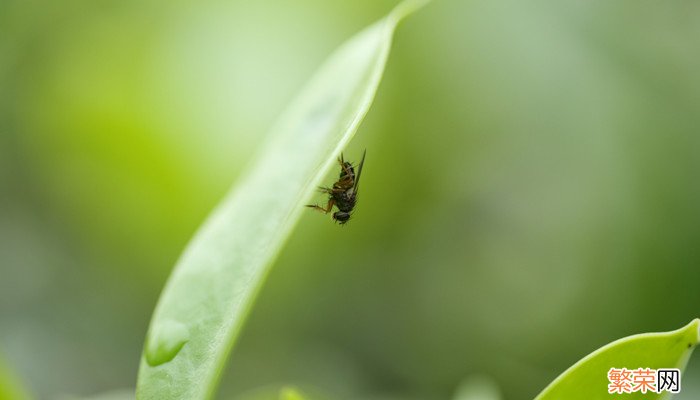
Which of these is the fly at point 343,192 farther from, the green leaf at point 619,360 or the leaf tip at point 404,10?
the green leaf at point 619,360

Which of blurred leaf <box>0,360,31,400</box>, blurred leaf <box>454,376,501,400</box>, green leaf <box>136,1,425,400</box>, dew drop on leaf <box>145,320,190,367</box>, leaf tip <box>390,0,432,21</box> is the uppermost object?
leaf tip <box>390,0,432,21</box>

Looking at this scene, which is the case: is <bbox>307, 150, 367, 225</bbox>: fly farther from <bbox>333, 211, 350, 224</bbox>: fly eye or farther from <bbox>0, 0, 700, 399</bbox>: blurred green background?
<bbox>0, 0, 700, 399</bbox>: blurred green background

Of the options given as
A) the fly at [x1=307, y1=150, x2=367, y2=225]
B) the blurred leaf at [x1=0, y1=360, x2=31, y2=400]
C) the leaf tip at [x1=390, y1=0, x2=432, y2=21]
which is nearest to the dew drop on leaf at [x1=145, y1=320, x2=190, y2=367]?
the blurred leaf at [x1=0, y1=360, x2=31, y2=400]

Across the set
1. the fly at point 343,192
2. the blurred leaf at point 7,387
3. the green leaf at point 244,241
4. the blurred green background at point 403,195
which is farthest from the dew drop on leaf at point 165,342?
the blurred green background at point 403,195

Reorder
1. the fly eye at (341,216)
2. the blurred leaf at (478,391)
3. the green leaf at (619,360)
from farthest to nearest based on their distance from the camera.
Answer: the fly eye at (341,216), the blurred leaf at (478,391), the green leaf at (619,360)

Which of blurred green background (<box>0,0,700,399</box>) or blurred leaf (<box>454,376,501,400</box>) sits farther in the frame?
blurred green background (<box>0,0,700,399</box>)

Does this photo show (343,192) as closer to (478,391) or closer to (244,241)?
(478,391)

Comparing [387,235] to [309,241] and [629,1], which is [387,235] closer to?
[309,241]
